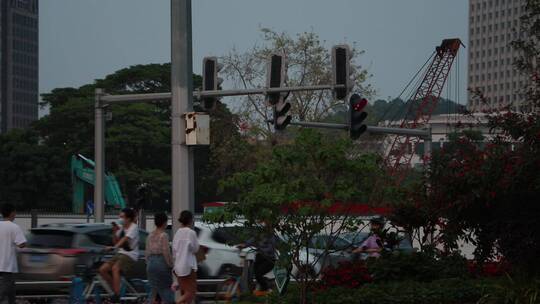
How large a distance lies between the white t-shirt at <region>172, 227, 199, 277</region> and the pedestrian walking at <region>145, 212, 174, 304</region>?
52 centimetres

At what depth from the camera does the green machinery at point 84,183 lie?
208 feet

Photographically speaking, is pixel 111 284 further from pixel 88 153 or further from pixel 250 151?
pixel 88 153

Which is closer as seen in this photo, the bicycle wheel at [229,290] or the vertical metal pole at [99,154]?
the bicycle wheel at [229,290]

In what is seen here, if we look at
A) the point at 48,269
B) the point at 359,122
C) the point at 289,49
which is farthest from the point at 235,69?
the point at 48,269

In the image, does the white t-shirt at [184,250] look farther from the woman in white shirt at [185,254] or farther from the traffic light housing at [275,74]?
the traffic light housing at [275,74]

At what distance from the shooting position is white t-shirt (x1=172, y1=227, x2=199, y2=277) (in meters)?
14.5

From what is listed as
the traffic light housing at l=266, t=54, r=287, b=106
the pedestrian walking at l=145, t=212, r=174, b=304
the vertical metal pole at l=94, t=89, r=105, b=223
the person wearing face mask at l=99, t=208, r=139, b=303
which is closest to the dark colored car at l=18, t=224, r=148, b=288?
the person wearing face mask at l=99, t=208, r=139, b=303

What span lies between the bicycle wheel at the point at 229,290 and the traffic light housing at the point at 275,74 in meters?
4.52

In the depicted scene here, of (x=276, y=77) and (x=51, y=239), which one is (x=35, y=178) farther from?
(x=51, y=239)

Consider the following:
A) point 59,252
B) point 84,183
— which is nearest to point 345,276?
point 59,252

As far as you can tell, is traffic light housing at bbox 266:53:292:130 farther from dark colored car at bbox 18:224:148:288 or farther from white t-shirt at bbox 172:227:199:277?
white t-shirt at bbox 172:227:199:277

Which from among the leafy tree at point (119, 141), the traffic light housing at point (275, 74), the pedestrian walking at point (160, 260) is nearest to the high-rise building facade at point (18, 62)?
the leafy tree at point (119, 141)

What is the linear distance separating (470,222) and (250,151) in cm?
4101

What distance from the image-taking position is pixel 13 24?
163m
